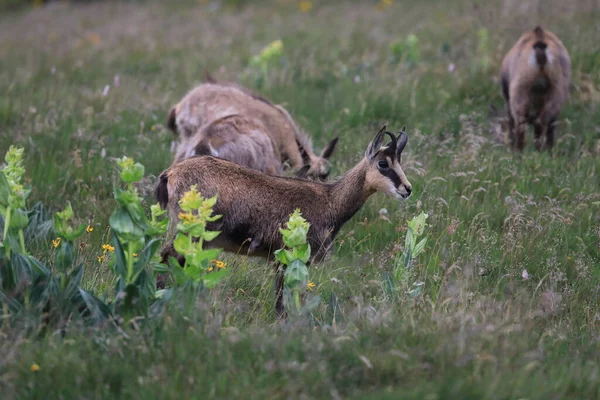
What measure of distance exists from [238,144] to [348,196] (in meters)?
1.55

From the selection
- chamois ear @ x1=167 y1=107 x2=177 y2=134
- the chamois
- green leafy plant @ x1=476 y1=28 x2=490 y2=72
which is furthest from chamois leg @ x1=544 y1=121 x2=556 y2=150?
chamois ear @ x1=167 y1=107 x2=177 y2=134

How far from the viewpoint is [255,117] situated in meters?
8.80

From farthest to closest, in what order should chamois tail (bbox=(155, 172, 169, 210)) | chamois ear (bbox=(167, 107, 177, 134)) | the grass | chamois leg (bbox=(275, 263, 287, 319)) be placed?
chamois ear (bbox=(167, 107, 177, 134)), chamois tail (bbox=(155, 172, 169, 210)), chamois leg (bbox=(275, 263, 287, 319)), the grass

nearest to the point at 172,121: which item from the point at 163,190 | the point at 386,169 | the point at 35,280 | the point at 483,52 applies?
the point at 163,190

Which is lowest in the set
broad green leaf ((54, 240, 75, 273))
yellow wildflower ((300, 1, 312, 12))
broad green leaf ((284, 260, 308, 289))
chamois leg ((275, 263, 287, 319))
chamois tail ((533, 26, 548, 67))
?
chamois leg ((275, 263, 287, 319))

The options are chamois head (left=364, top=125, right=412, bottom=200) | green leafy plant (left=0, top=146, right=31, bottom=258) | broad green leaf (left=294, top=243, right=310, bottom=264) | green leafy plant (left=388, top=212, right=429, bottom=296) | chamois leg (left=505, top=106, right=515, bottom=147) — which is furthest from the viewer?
chamois leg (left=505, top=106, right=515, bottom=147)

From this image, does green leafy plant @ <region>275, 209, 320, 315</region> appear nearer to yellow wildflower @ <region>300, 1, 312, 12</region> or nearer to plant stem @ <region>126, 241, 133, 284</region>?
plant stem @ <region>126, 241, 133, 284</region>

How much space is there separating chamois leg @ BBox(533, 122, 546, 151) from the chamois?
125 inches

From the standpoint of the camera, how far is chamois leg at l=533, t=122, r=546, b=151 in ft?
31.4

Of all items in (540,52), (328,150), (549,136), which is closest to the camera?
(328,150)

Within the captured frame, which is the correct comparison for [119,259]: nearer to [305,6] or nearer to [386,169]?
[386,169]

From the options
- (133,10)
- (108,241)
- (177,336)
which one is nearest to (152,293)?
(177,336)

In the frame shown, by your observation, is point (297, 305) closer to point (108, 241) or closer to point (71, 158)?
point (108, 241)

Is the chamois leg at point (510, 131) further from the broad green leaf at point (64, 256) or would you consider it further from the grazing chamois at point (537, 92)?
the broad green leaf at point (64, 256)
